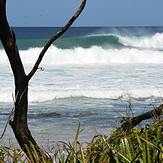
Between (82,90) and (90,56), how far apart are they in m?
13.2

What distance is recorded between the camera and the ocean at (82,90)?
9.33m

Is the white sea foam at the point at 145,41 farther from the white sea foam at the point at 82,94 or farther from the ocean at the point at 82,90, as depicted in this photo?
the white sea foam at the point at 82,94

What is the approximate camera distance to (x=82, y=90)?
616 inches

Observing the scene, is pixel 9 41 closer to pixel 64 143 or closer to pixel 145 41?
pixel 64 143

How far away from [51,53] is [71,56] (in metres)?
1.07

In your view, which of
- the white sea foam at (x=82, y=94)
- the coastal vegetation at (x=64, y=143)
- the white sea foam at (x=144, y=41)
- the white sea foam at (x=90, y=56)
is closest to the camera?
the coastal vegetation at (x=64, y=143)

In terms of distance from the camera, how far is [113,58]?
28578 millimetres

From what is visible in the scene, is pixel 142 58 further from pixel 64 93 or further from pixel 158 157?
pixel 158 157

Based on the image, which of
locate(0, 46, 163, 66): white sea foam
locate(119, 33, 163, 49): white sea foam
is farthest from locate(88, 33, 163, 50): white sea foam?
locate(0, 46, 163, 66): white sea foam

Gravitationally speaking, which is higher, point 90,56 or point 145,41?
point 145,41

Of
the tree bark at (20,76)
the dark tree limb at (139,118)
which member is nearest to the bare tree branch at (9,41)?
the tree bark at (20,76)

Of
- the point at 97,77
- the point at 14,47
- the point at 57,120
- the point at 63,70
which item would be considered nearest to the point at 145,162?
the point at 14,47

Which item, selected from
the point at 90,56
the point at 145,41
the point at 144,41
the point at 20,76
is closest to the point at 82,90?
the point at 20,76

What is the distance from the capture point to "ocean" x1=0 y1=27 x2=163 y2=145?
30.6 ft
